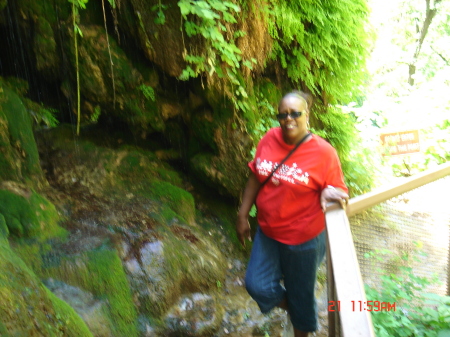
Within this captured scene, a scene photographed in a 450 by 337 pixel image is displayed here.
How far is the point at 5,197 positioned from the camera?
383 centimetres

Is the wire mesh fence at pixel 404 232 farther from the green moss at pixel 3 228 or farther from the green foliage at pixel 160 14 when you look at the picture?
the green foliage at pixel 160 14

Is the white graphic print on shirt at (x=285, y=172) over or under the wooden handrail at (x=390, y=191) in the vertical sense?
over

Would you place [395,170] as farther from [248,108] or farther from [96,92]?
[96,92]

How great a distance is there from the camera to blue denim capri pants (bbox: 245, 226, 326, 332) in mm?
3189

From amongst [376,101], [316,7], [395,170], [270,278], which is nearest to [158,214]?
[270,278]

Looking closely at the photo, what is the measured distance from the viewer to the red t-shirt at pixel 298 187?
9.90 feet

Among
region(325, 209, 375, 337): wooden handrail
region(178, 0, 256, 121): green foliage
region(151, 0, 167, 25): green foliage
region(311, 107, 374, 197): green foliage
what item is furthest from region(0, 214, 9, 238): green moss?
region(311, 107, 374, 197): green foliage

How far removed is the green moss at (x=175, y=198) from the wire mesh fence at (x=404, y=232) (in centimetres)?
313

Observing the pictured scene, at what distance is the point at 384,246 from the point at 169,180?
3752 mm

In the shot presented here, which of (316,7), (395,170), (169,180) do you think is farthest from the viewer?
(395,170)

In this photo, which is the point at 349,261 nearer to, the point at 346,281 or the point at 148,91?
the point at 346,281

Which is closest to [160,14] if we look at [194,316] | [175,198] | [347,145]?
[175,198]

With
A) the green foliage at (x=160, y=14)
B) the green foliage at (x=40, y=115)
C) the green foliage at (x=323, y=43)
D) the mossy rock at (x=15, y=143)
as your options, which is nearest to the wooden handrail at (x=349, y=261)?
the mossy rock at (x=15, y=143)

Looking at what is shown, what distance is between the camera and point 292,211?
310cm
